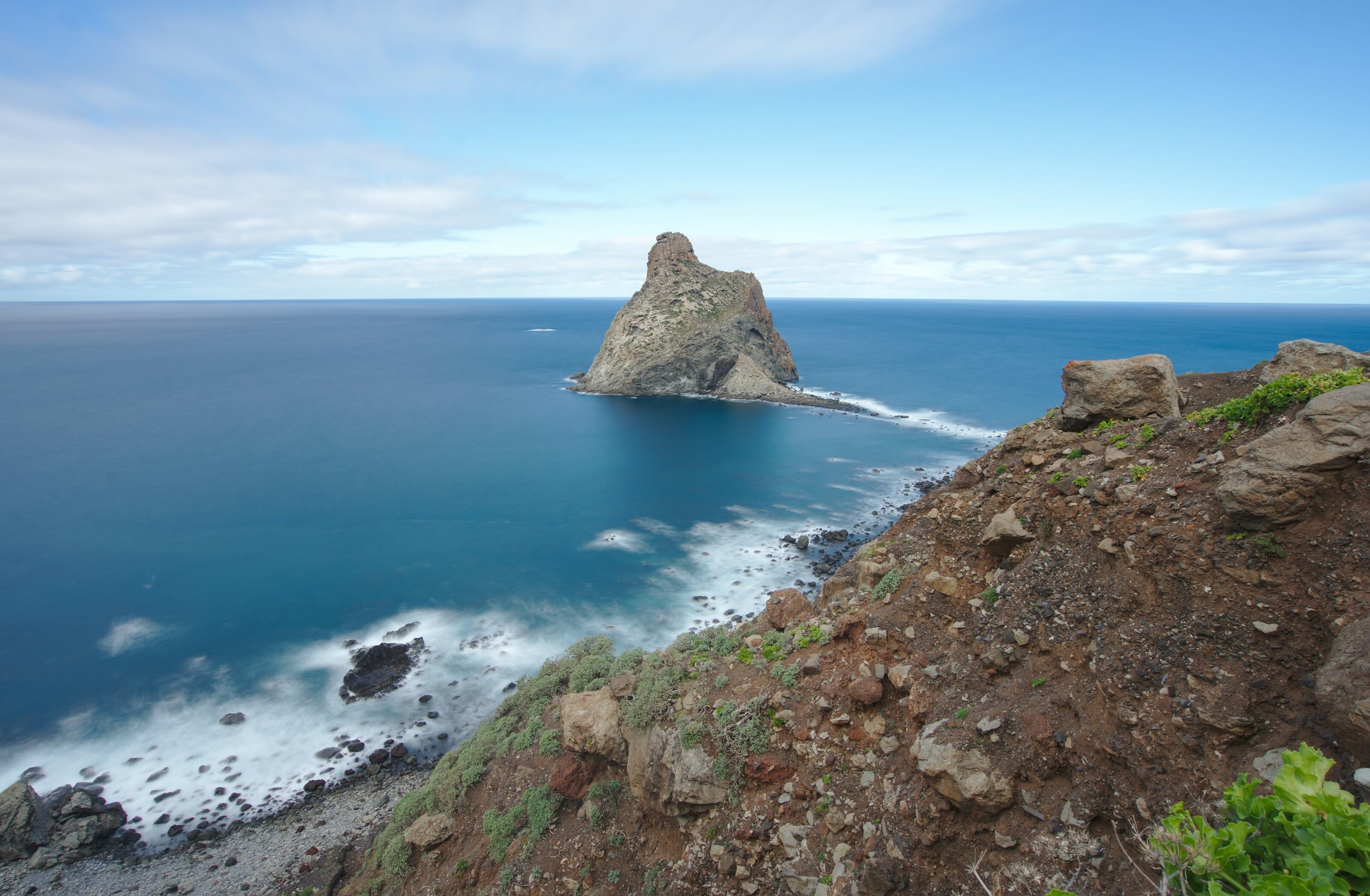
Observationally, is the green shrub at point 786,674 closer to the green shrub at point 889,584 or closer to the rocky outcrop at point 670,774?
the rocky outcrop at point 670,774

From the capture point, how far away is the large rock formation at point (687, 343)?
87.3 metres

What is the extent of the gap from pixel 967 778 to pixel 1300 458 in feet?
21.1

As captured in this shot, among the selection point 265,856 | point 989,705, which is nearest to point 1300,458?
point 989,705

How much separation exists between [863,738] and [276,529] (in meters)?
Result: 47.3

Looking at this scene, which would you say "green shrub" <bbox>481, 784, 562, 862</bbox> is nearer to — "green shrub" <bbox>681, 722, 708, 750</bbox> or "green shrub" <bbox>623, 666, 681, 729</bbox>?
"green shrub" <bbox>623, 666, 681, 729</bbox>

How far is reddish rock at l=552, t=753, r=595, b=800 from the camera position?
14383 millimetres

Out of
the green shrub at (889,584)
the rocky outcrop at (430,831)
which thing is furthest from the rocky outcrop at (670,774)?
the rocky outcrop at (430,831)

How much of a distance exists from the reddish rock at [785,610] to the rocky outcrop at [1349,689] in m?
9.09

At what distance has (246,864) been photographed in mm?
19578

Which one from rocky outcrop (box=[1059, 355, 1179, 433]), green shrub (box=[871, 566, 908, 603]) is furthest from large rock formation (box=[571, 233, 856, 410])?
green shrub (box=[871, 566, 908, 603])

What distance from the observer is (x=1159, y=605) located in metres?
9.32

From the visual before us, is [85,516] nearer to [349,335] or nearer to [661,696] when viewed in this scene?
[661,696]

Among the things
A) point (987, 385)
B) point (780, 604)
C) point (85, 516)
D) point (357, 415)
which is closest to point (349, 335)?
point (357, 415)

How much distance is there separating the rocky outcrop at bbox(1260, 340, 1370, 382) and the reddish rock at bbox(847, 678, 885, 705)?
985cm
